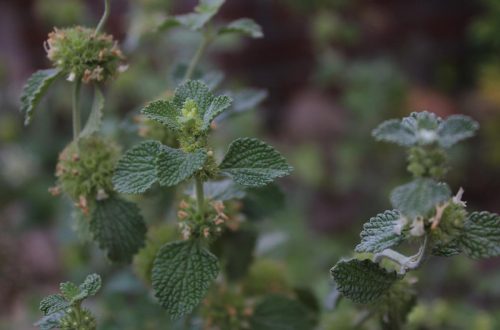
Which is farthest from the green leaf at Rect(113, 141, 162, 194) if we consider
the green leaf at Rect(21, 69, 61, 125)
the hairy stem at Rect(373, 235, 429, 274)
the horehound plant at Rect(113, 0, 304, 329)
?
the hairy stem at Rect(373, 235, 429, 274)

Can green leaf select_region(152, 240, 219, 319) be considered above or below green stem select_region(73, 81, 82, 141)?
below

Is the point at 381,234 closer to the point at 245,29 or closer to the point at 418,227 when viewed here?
the point at 418,227

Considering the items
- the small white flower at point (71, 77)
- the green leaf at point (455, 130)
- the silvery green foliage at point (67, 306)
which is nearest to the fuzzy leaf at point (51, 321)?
the silvery green foliage at point (67, 306)

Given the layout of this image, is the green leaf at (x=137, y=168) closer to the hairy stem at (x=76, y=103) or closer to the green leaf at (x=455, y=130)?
the hairy stem at (x=76, y=103)

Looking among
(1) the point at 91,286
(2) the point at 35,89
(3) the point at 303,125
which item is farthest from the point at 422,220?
(3) the point at 303,125

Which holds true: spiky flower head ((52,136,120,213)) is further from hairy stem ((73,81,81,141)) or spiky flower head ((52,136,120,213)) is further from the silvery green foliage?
the silvery green foliage

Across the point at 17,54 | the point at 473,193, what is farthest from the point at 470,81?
the point at 17,54
